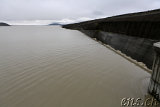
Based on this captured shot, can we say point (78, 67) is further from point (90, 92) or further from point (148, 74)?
point (148, 74)

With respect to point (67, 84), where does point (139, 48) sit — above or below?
above

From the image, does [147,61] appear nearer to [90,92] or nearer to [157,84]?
[157,84]

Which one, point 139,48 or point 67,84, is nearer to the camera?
point 67,84

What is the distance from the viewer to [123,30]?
30.4 ft

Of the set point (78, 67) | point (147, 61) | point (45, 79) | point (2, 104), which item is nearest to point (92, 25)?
point (147, 61)

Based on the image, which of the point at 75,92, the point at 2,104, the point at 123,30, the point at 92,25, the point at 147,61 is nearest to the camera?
the point at 2,104

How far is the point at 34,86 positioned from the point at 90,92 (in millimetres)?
1232

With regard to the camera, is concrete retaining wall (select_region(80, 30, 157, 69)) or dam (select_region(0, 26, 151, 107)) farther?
concrete retaining wall (select_region(80, 30, 157, 69))

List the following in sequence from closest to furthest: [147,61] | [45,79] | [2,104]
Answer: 1. [2,104]
2. [45,79]
3. [147,61]

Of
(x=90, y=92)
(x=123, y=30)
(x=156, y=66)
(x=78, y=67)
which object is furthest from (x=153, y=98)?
(x=123, y=30)

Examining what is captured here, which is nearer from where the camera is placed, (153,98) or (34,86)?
(153,98)

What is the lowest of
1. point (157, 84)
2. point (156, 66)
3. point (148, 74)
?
point (148, 74)

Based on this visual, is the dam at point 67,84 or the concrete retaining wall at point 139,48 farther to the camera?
the concrete retaining wall at point 139,48

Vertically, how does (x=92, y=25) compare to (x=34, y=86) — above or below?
above
